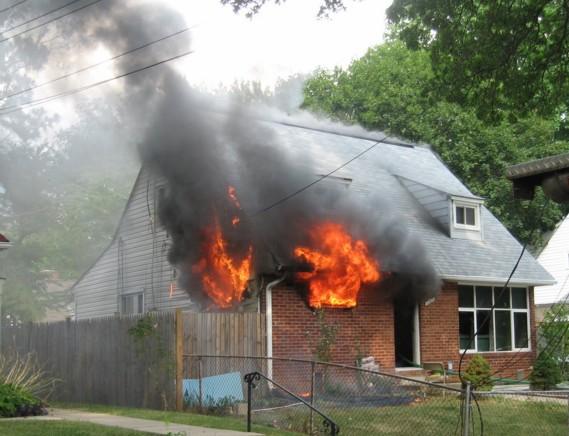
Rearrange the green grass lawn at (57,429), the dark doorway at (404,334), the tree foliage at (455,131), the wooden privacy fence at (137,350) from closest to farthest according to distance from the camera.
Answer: the green grass lawn at (57,429) < the wooden privacy fence at (137,350) < the dark doorway at (404,334) < the tree foliage at (455,131)

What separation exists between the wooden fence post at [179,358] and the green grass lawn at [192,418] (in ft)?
1.27

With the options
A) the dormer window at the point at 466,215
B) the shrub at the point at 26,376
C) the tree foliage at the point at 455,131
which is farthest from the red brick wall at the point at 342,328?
the tree foliage at the point at 455,131

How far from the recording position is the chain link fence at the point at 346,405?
38.0ft

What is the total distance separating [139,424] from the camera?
473 inches

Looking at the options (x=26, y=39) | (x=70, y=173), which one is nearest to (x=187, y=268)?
(x=26, y=39)

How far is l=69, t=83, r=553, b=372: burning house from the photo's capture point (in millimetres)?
16891

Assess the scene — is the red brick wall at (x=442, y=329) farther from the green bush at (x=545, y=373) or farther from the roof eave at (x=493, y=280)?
the green bush at (x=545, y=373)

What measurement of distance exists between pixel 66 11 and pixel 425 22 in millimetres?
6979

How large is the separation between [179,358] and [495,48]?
24.7 feet

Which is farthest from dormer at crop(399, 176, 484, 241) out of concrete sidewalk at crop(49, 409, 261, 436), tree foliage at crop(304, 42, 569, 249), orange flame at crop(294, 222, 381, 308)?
concrete sidewalk at crop(49, 409, 261, 436)

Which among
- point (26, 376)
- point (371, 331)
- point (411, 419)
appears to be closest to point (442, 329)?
point (371, 331)

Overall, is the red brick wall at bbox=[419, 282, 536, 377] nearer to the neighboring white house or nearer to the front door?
the front door

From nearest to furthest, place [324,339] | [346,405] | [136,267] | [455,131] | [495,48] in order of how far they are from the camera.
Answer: [495,48] < [346,405] < [324,339] < [136,267] < [455,131]

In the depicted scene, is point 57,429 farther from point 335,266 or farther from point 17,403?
point 335,266
